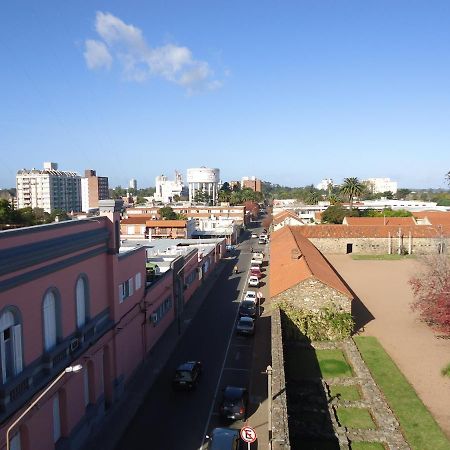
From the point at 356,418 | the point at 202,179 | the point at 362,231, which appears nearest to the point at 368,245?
the point at 362,231

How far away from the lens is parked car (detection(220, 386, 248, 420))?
19.0 meters

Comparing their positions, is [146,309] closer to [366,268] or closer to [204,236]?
[366,268]

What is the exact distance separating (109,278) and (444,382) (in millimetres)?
17279

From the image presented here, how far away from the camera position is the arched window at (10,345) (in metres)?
12.9

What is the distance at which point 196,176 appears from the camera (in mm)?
187500

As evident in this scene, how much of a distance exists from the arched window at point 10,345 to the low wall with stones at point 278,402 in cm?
809

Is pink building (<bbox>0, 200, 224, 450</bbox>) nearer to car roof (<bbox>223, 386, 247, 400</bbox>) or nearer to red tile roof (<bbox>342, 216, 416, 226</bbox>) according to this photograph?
car roof (<bbox>223, 386, 247, 400</bbox>)

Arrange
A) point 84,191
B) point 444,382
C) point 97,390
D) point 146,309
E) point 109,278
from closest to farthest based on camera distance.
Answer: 1. point 97,390
2. point 109,278
3. point 444,382
4. point 146,309
5. point 84,191

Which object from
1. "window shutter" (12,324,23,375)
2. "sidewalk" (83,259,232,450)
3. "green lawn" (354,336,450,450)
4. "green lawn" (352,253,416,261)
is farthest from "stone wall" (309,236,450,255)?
"window shutter" (12,324,23,375)

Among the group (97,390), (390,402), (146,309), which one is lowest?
(390,402)

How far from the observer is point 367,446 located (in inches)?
690

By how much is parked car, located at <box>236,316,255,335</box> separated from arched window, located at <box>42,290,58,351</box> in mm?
15662

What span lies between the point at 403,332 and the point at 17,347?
2524 centimetres

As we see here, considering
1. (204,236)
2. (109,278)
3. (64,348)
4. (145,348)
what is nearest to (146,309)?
(145,348)
